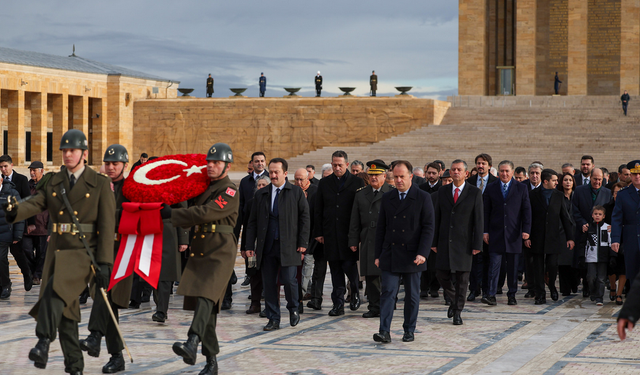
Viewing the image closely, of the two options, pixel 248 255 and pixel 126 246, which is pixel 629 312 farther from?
pixel 248 255

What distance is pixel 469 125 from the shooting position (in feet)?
114

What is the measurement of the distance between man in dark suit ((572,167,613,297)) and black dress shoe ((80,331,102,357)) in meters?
6.44

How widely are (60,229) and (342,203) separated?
154 inches

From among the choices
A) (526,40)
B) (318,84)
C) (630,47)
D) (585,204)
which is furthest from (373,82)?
(585,204)

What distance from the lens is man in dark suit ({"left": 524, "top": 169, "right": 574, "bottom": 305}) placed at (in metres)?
9.90

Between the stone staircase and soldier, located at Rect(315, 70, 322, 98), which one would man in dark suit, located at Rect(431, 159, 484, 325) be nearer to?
the stone staircase

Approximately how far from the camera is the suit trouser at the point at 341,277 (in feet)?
28.6

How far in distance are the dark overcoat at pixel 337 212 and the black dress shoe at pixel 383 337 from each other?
1841mm

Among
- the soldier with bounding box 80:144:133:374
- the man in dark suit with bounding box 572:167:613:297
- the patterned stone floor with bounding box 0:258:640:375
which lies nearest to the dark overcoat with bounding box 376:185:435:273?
the patterned stone floor with bounding box 0:258:640:375

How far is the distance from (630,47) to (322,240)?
3569 centimetres

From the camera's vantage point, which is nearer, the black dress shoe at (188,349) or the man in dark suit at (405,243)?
the black dress shoe at (188,349)

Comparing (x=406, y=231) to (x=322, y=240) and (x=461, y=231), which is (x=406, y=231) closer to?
(x=461, y=231)

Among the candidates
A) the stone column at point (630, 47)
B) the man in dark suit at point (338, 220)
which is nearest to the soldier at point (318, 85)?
the stone column at point (630, 47)

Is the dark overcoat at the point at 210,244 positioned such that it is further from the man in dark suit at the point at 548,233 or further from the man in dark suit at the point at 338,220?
the man in dark suit at the point at 548,233
